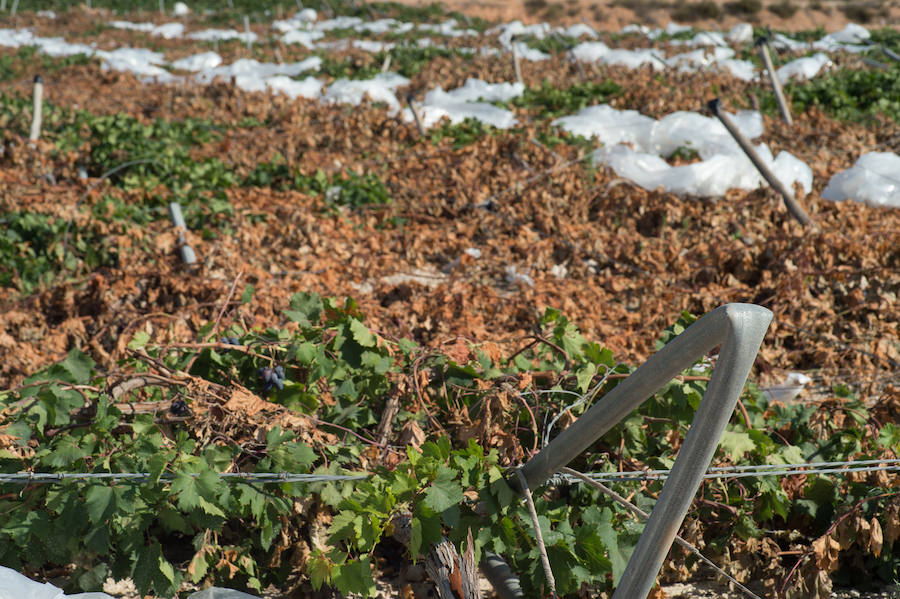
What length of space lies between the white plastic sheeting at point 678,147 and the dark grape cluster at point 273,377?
5184 millimetres

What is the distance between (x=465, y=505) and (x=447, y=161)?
6.59 meters

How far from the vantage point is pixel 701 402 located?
1655 millimetres

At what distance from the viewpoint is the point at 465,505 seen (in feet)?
8.79

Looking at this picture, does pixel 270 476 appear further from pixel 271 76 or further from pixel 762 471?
pixel 271 76

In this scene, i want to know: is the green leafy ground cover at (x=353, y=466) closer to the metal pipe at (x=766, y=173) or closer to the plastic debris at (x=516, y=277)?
the plastic debris at (x=516, y=277)

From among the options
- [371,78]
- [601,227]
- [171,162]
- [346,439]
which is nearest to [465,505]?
[346,439]

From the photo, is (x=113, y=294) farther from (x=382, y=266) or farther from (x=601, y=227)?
(x=601, y=227)

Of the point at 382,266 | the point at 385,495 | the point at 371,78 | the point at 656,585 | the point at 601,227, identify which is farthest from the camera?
the point at 371,78

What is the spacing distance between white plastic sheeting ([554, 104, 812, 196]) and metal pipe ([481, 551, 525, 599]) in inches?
212

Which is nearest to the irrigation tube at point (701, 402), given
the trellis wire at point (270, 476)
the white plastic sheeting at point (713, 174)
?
the trellis wire at point (270, 476)

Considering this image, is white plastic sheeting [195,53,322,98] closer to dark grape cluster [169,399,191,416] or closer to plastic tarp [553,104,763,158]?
plastic tarp [553,104,763,158]

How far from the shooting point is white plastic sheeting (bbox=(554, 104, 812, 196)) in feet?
24.2

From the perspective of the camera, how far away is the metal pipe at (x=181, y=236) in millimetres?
5856

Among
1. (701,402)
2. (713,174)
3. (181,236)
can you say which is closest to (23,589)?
(701,402)
